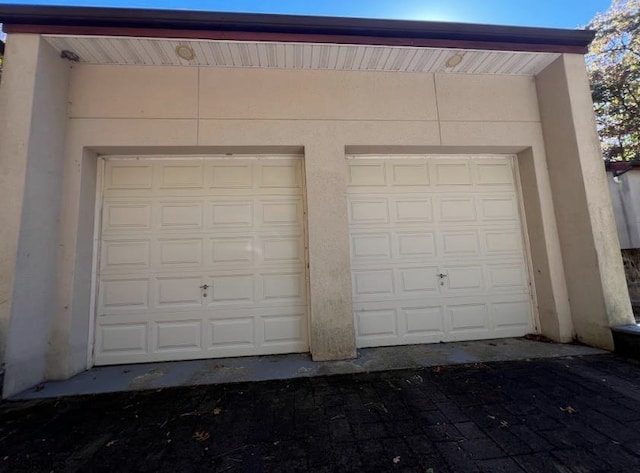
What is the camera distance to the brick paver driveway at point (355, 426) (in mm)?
1884

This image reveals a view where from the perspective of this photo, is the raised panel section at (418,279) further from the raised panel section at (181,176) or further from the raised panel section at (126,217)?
the raised panel section at (126,217)

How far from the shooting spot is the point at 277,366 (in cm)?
351

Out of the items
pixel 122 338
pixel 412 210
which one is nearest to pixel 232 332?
pixel 122 338

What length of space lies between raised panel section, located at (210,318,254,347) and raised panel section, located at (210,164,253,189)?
1.85 m

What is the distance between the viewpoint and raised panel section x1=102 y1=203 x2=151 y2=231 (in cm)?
393

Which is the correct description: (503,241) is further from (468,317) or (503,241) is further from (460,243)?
(468,317)

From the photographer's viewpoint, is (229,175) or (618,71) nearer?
(229,175)

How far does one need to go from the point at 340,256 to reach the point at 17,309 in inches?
138

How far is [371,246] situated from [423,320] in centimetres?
129

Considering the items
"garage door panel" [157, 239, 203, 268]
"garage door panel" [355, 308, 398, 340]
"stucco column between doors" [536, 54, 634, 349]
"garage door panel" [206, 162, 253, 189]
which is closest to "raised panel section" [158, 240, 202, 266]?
"garage door panel" [157, 239, 203, 268]

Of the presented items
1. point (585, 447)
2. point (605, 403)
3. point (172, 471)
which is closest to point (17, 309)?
point (172, 471)

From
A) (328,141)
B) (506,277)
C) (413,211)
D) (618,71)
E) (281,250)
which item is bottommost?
(506,277)

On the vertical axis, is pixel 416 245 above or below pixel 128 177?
below

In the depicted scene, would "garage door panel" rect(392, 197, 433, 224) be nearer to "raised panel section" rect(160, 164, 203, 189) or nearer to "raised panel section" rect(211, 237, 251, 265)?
"raised panel section" rect(211, 237, 251, 265)
